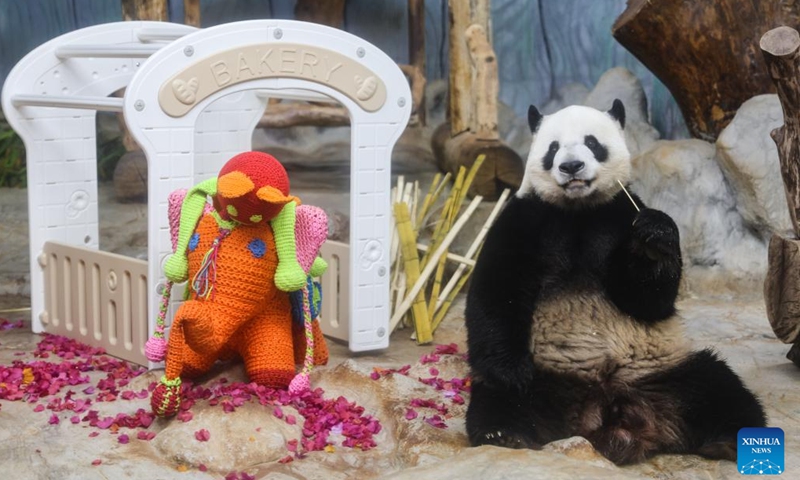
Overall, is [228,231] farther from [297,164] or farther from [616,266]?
[297,164]

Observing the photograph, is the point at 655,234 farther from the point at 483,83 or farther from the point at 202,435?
the point at 483,83

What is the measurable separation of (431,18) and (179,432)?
5.77 meters

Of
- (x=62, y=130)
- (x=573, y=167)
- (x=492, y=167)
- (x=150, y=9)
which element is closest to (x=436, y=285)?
(x=492, y=167)

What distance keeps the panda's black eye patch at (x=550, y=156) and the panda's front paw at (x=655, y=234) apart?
14.4 inches

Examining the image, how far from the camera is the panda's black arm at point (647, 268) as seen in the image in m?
3.52

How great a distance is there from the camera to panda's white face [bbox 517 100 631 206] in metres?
3.64

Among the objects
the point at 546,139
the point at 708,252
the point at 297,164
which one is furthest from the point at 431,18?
the point at 546,139

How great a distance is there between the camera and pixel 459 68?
771cm

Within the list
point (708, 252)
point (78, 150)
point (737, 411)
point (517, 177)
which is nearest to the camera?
point (737, 411)

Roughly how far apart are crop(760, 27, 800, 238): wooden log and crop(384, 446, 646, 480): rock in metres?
1.84

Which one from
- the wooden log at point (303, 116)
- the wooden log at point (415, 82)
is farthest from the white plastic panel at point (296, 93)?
the wooden log at point (415, 82)

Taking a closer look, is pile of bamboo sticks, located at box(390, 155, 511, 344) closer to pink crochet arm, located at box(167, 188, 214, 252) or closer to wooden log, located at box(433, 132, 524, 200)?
wooden log, located at box(433, 132, 524, 200)

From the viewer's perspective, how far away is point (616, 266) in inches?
146

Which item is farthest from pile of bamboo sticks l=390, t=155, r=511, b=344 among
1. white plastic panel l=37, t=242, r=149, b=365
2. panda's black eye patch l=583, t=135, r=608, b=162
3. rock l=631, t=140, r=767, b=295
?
panda's black eye patch l=583, t=135, r=608, b=162
